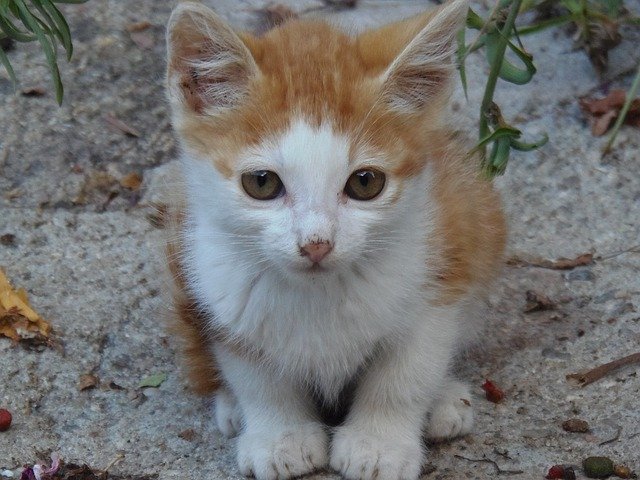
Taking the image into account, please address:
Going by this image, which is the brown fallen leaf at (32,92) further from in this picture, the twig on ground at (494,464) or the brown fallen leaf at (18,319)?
the twig on ground at (494,464)

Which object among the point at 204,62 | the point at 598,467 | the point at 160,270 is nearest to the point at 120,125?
the point at 160,270

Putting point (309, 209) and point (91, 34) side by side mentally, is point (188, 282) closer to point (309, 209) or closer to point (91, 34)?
point (309, 209)

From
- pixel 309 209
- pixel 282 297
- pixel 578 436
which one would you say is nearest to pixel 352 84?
pixel 309 209

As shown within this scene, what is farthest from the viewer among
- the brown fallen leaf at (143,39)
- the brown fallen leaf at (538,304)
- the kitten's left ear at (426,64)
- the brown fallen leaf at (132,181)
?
the brown fallen leaf at (143,39)

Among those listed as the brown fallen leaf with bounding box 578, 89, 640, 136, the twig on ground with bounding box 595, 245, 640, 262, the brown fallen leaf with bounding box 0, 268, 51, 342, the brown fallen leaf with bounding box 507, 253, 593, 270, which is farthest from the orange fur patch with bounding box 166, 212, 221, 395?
the brown fallen leaf with bounding box 578, 89, 640, 136

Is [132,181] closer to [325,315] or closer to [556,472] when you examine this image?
[325,315]

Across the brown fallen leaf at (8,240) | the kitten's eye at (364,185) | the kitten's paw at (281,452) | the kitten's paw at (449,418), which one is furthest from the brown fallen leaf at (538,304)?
the brown fallen leaf at (8,240)

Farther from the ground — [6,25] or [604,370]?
[6,25]
